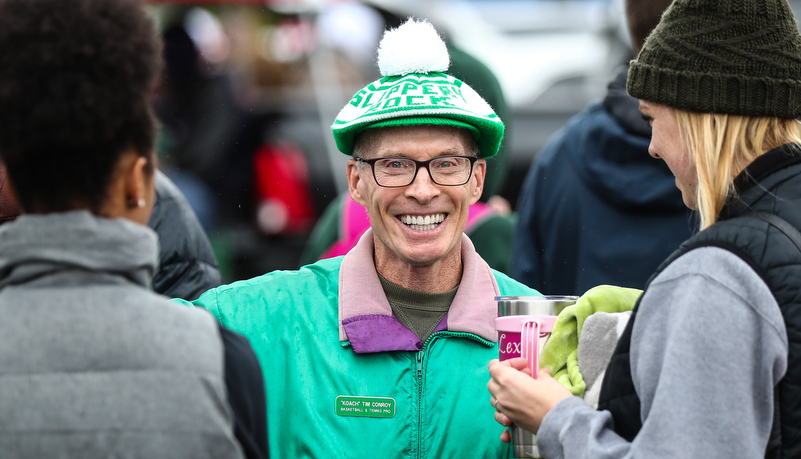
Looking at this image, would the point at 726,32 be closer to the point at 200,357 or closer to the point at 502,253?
the point at 200,357

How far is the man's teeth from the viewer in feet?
9.66

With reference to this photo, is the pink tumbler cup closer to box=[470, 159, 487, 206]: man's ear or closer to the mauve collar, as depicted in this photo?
the mauve collar

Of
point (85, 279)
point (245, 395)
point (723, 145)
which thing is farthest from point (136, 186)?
point (723, 145)

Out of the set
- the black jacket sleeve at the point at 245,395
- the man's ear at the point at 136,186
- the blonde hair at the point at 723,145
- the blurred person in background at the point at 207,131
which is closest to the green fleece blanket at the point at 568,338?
the blonde hair at the point at 723,145

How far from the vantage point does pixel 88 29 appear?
64.1 inches

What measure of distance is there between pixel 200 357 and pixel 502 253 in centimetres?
274

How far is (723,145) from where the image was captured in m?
2.01

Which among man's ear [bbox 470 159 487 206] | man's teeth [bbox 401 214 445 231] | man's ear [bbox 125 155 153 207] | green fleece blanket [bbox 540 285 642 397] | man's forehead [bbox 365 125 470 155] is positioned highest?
man's ear [bbox 125 155 153 207]

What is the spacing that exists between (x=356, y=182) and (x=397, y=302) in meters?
0.47

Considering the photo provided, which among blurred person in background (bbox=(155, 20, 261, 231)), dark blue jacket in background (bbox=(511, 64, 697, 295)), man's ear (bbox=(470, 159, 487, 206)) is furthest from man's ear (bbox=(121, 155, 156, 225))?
blurred person in background (bbox=(155, 20, 261, 231))

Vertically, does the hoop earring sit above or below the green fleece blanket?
above

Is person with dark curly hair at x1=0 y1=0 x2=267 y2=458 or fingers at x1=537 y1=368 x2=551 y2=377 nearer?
person with dark curly hair at x1=0 y1=0 x2=267 y2=458

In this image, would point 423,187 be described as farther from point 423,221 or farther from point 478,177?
point 478,177

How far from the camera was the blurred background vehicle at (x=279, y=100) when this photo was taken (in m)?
7.92
